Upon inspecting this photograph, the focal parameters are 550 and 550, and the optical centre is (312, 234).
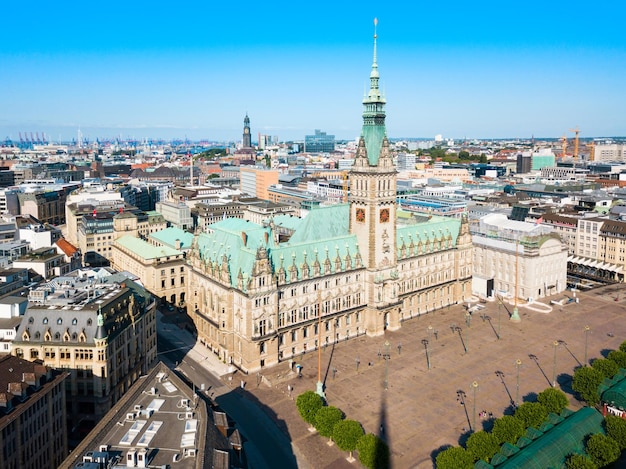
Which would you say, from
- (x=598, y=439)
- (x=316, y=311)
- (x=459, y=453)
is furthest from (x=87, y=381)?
(x=598, y=439)

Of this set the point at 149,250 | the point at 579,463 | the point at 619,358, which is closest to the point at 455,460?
the point at 579,463

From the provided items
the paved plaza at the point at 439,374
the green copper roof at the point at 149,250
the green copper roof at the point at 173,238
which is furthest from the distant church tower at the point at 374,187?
the green copper roof at the point at 173,238

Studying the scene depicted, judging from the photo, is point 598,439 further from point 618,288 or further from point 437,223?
point 618,288

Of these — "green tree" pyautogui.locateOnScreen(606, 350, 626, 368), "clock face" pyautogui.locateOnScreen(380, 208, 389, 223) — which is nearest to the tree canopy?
"green tree" pyautogui.locateOnScreen(606, 350, 626, 368)

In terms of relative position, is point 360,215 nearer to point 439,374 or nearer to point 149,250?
point 439,374

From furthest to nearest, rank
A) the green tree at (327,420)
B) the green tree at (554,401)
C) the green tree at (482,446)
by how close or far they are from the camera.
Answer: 1. the green tree at (554,401)
2. the green tree at (327,420)
3. the green tree at (482,446)

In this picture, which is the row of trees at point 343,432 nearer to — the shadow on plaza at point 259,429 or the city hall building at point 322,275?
the shadow on plaza at point 259,429
